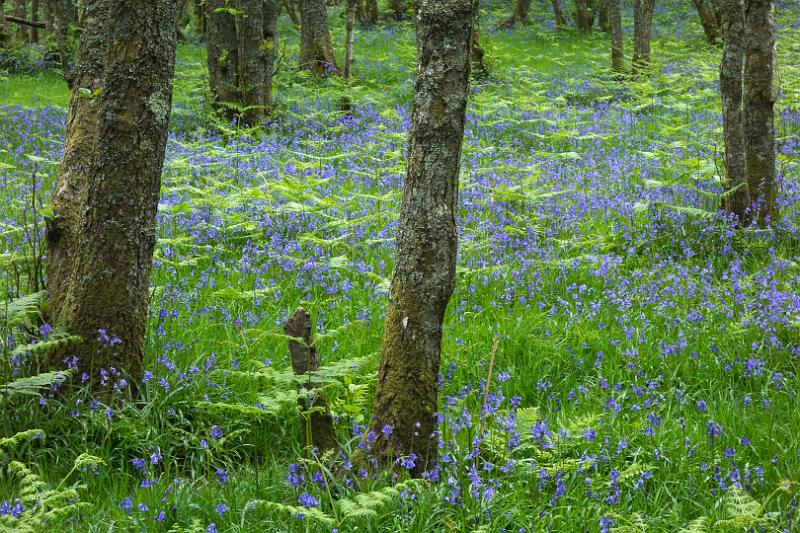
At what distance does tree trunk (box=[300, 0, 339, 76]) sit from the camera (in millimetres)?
18875

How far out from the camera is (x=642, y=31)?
19922 millimetres

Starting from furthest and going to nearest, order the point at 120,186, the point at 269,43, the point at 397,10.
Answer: the point at 397,10
the point at 269,43
the point at 120,186

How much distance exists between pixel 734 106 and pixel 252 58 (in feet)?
29.0

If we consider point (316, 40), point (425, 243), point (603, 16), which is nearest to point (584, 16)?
point (603, 16)

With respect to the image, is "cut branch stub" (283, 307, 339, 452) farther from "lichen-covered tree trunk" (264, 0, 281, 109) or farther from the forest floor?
"lichen-covered tree trunk" (264, 0, 281, 109)

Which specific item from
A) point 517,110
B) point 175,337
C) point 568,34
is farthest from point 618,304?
point 568,34

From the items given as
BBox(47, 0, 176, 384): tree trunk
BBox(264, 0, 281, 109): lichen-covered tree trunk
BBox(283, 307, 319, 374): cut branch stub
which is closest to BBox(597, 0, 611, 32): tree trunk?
BBox(264, 0, 281, 109): lichen-covered tree trunk

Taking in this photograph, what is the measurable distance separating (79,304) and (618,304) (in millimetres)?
4215

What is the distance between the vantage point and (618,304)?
623cm

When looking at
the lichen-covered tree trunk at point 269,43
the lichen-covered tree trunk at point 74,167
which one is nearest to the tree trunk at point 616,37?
the lichen-covered tree trunk at point 269,43

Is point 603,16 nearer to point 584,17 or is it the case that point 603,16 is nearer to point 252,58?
point 584,17

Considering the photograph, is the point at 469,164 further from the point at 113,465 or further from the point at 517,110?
the point at 113,465

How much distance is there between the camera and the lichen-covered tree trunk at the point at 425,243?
345cm

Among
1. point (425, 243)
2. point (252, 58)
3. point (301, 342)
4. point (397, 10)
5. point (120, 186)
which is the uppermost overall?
point (397, 10)
